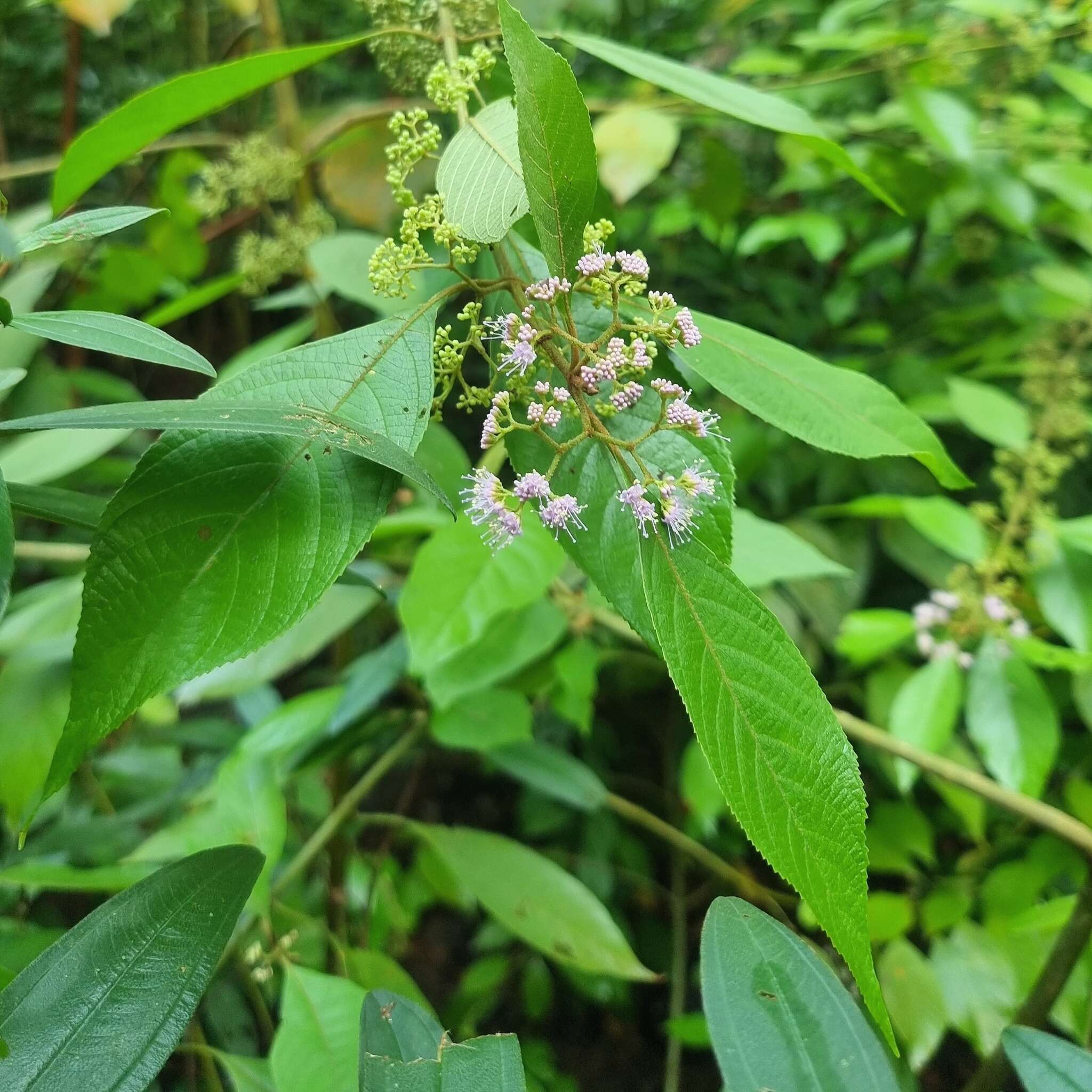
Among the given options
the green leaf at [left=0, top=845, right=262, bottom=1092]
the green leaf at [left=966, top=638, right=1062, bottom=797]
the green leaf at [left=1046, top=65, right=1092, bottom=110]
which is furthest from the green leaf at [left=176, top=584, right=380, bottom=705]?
the green leaf at [left=1046, top=65, right=1092, bottom=110]

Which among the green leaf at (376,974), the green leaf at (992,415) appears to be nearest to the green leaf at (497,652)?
the green leaf at (376,974)

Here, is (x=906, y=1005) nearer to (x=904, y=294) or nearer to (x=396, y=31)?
(x=396, y=31)

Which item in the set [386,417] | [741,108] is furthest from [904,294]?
[386,417]

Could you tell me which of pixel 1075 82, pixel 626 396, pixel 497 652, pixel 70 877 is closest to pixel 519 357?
pixel 626 396

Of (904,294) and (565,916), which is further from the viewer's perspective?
(904,294)

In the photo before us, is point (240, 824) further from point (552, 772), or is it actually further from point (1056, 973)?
point (1056, 973)

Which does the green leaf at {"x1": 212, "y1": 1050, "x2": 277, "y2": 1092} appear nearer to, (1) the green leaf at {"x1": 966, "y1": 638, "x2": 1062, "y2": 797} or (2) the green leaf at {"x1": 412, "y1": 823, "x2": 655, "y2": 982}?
(2) the green leaf at {"x1": 412, "y1": 823, "x2": 655, "y2": 982}

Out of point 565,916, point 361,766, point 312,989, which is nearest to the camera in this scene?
point 312,989
